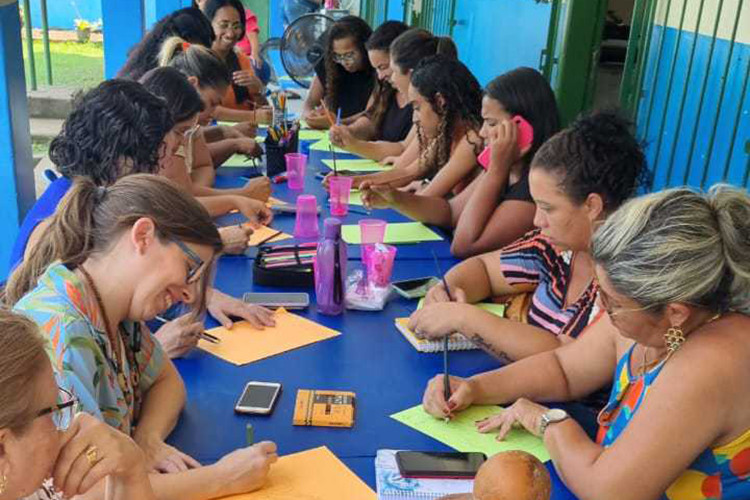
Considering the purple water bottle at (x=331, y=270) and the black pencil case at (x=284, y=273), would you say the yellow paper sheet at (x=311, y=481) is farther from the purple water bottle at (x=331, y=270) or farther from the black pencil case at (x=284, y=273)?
the black pencil case at (x=284, y=273)

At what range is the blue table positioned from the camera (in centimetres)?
147

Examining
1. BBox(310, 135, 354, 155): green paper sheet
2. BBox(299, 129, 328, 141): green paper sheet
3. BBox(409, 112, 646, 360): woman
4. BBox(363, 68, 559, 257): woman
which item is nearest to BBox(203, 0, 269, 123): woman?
BBox(299, 129, 328, 141): green paper sheet

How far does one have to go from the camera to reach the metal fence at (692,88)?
239 cm

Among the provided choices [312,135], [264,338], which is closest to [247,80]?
[312,135]

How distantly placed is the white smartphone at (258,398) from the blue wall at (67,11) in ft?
34.0

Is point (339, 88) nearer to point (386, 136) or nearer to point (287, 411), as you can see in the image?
point (386, 136)

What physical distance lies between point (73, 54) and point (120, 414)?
1136 cm

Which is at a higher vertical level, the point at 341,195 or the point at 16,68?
the point at 16,68

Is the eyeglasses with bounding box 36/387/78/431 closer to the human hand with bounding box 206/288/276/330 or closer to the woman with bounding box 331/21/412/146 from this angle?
the human hand with bounding box 206/288/276/330

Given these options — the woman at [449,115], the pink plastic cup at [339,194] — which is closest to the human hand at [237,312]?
the pink plastic cup at [339,194]

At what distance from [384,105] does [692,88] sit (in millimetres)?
2086

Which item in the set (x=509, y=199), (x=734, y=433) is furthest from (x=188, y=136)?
(x=734, y=433)

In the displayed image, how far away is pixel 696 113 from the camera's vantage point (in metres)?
2.68

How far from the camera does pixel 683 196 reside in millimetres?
1306
